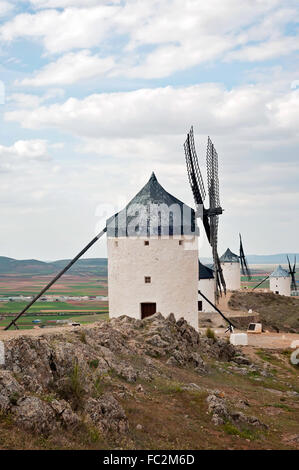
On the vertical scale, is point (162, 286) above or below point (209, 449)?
above

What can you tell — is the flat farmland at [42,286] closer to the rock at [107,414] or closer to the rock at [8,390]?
the rock at [107,414]

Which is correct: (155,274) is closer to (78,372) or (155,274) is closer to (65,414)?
(78,372)

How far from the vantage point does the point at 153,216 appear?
77.7ft

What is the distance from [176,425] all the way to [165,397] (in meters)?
1.98

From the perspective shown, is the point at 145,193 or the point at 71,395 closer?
the point at 71,395

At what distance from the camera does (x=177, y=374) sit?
55.3 ft

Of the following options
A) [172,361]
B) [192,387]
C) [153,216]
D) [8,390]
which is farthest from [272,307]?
[8,390]

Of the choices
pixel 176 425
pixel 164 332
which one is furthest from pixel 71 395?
pixel 164 332

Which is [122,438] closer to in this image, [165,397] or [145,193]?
[165,397]

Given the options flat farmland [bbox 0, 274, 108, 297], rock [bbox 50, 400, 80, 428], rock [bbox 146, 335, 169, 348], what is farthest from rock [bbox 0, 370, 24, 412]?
flat farmland [bbox 0, 274, 108, 297]

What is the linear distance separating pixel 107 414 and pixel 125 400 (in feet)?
5.30

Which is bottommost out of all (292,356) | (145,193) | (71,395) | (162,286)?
(292,356)

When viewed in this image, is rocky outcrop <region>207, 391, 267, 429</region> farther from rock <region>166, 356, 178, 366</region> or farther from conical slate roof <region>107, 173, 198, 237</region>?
conical slate roof <region>107, 173, 198, 237</region>

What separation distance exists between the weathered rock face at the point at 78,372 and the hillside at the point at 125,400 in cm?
2
